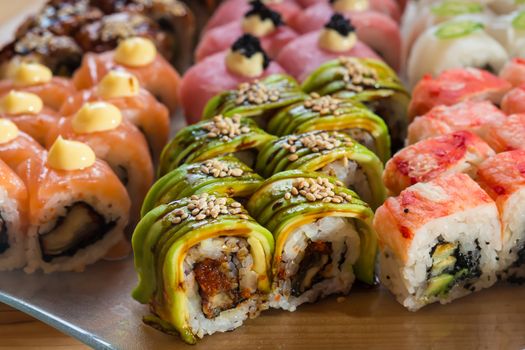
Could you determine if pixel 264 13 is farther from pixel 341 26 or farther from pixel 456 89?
pixel 456 89

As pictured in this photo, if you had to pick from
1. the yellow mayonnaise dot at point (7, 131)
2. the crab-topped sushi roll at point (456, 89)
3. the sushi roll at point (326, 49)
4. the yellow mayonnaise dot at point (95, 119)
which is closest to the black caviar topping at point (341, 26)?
the sushi roll at point (326, 49)

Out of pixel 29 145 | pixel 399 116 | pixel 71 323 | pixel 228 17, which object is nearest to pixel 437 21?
pixel 399 116

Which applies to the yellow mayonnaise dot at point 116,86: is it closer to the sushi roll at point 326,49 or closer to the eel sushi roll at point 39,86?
the eel sushi roll at point 39,86

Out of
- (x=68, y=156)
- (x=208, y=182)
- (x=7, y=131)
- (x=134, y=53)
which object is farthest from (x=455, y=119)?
(x=7, y=131)

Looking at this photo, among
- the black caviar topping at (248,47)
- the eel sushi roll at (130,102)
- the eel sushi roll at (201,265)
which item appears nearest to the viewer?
the eel sushi roll at (201,265)

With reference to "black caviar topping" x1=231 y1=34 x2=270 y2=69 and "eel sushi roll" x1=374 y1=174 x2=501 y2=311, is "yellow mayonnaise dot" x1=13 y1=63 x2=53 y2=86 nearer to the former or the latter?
"black caviar topping" x1=231 y1=34 x2=270 y2=69

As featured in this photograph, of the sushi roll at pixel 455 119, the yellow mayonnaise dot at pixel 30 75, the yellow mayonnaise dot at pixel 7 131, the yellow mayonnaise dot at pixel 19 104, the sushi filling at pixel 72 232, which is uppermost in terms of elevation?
the sushi roll at pixel 455 119

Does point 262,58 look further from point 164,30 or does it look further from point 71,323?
point 71,323
